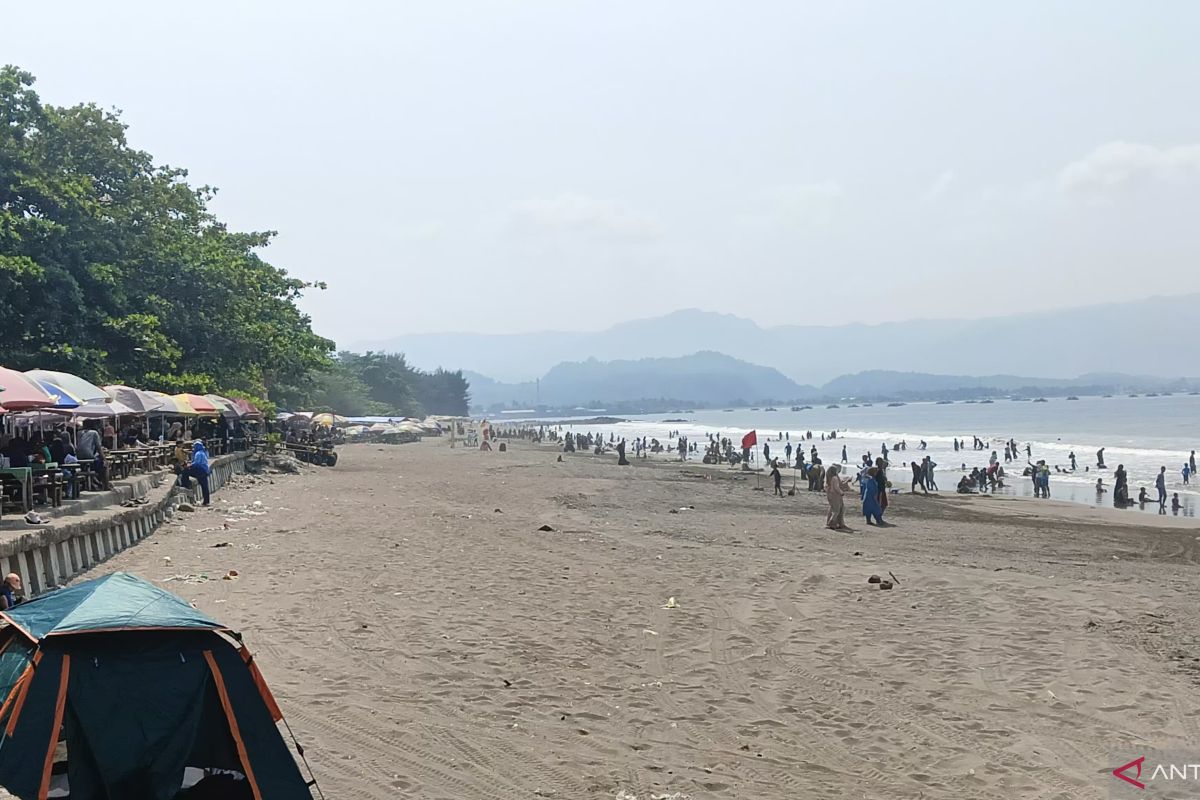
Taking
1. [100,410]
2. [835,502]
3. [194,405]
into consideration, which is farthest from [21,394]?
[835,502]

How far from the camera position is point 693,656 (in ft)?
32.2

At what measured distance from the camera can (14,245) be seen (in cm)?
2255

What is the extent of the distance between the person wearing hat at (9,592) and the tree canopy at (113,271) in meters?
16.6

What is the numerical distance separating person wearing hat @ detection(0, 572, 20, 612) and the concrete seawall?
12.8 feet

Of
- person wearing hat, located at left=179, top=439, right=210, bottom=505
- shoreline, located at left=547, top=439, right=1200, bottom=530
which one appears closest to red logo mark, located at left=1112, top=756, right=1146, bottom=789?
person wearing hat, located at left=179, top=439, right=210, bottom=505

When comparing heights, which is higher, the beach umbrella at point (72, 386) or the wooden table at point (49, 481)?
the beach umbrella at point (72, 386)

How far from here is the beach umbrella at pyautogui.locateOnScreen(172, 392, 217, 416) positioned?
2511 centimetres

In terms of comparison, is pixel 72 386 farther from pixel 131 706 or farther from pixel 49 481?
pixel 131 706

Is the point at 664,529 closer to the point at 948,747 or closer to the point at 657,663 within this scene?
the point at 657,663

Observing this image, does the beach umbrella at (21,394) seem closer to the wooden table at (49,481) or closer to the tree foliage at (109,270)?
the wooden table at (49,481)

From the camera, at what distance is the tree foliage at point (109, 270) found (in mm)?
23297

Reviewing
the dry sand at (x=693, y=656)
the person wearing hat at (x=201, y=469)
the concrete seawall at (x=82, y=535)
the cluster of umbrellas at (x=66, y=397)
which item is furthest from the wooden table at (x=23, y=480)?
the person wearing hat at (x=201, y=469)

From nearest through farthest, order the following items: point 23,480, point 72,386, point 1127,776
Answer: point 1127,776
point 23,480
point 72,386

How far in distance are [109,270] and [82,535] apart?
13.7m
